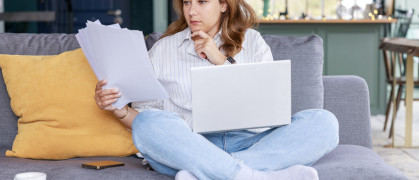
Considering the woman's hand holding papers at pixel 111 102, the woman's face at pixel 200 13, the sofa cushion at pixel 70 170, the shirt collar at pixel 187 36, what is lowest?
the sofa cushion at pixel 70 170

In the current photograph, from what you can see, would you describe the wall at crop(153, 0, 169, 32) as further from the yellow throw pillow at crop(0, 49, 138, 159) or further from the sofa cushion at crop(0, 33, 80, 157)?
the yellow throw pillow at crop(0, 49, 138, 159)

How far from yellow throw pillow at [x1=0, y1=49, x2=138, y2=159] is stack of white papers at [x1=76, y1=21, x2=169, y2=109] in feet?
0.74

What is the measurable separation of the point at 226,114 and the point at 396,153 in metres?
2.55

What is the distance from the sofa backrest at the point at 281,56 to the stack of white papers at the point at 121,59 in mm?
466

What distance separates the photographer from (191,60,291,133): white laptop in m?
1.61

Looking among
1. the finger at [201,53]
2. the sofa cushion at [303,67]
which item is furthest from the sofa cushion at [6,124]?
the sofa cushion at [303,67]

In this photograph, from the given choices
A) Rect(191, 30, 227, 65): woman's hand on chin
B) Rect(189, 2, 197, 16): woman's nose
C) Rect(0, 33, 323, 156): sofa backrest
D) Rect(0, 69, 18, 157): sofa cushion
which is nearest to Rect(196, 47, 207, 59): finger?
Rect(191, 30, 227, 65): woman's hand on chin

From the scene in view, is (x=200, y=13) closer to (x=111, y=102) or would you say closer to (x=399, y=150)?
(x=111, y=102)

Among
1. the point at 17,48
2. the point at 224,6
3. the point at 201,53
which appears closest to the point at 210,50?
the point at 201,53

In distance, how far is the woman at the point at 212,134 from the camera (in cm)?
166

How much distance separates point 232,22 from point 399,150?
2.25m

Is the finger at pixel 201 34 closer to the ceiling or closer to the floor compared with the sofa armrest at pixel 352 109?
closer to the ceiling

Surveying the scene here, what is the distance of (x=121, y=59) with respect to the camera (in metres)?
1.72

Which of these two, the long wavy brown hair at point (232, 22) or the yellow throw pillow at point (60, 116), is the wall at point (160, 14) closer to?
the long wavy brown hair at point (232, 22)
